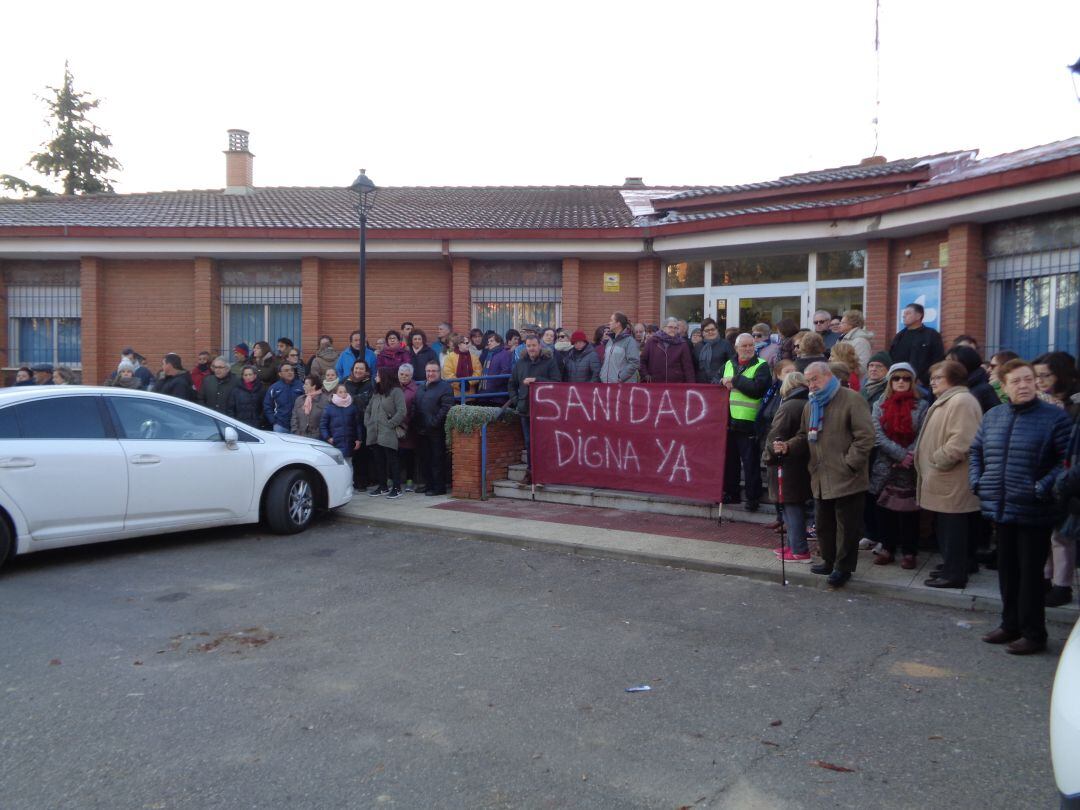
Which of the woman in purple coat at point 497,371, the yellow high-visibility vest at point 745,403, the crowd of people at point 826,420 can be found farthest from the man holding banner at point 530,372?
the yellow high-visibility vest at point 745,403

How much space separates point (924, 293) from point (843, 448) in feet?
21.2

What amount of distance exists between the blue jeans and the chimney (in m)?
19.5

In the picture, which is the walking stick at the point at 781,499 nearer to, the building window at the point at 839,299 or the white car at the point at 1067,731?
the white car at the point at 1067,731

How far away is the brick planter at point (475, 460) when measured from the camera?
11406 millimetres

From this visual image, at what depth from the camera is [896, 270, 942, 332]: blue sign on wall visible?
1206 cm

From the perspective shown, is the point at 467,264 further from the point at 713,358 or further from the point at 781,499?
the point at 781,499

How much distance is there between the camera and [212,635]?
589cm

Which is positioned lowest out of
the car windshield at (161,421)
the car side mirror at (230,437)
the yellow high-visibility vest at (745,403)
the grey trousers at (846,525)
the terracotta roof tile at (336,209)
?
the grey trousers at (846,525)

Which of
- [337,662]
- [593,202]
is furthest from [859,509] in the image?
[593,202]

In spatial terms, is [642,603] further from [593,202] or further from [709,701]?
[593,202]

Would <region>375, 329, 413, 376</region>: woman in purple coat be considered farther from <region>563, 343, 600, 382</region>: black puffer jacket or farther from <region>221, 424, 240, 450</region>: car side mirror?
<region>221, 424, 240, 450</region>: car side mirror

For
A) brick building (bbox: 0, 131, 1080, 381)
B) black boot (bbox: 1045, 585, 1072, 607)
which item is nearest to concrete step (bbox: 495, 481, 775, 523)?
black boot (bbox: 1045, 585, 1072, 607)

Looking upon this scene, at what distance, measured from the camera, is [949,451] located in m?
6.52

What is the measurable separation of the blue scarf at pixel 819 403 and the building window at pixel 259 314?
12.2 m
